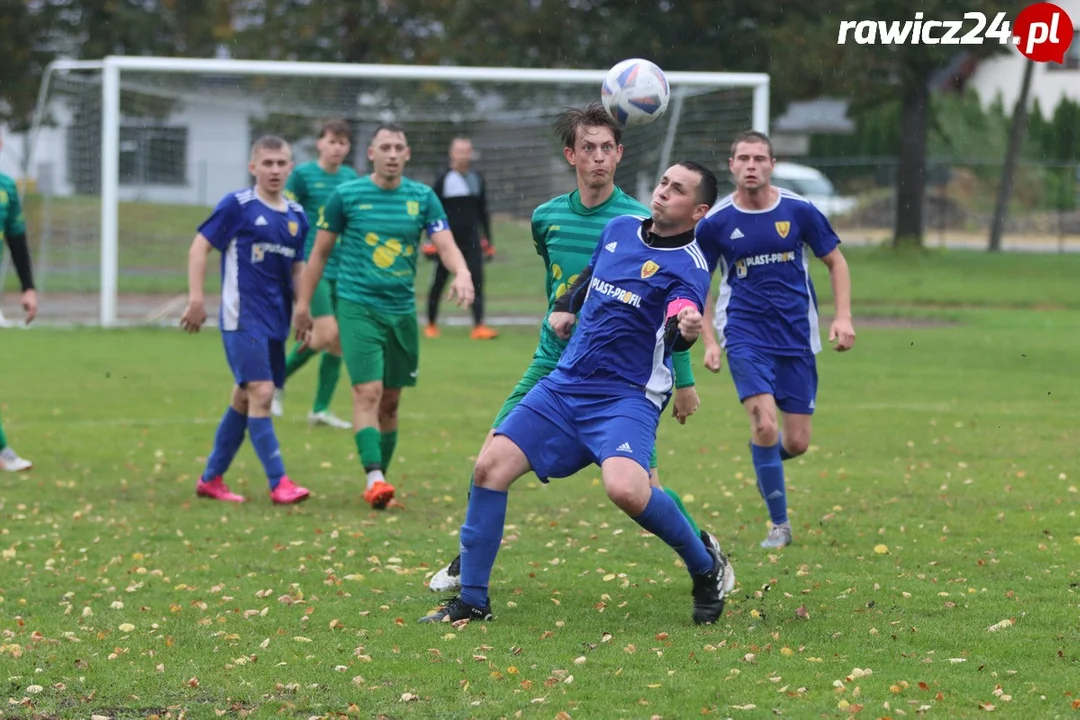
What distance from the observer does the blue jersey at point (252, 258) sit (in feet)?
30.0

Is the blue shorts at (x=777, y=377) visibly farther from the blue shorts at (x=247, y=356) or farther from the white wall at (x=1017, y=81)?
the white wall at (x=1017, y=81)

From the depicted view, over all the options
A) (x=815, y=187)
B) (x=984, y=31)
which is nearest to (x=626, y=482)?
(x=984, y=31)

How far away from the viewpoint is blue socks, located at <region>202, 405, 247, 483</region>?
9.48m

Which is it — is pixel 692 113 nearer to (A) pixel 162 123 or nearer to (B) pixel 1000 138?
(A) pixel 162 123

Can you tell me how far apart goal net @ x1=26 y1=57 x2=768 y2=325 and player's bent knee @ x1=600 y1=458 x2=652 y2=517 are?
49.4 ft

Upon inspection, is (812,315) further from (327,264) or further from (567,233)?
(327,264)

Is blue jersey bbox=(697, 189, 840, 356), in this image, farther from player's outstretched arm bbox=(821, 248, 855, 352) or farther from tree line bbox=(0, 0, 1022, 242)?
tree line bbox=(0, 0, 1022, 242)

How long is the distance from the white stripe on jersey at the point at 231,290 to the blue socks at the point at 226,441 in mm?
620

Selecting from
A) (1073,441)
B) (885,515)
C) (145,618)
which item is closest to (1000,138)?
(1073,441)

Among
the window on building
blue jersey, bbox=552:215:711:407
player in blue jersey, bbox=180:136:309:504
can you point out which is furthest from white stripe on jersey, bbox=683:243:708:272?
the window on building

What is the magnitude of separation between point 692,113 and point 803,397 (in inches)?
573

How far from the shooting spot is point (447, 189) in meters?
18.6

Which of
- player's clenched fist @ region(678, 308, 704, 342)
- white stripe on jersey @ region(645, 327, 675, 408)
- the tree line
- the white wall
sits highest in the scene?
the white wall

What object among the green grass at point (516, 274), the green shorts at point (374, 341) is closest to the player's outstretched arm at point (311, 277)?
the green shorts at point (374, 341)
